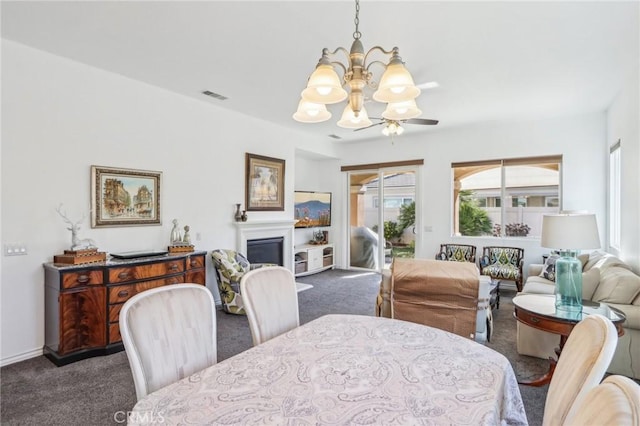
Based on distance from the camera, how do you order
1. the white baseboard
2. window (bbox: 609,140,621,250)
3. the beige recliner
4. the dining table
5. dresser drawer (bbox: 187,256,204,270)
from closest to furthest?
the dining table
the beige recliner
the white baseboard
dresser drawer (bbox: 187,256,204,270)
window (bbox: 609,140,621,250)

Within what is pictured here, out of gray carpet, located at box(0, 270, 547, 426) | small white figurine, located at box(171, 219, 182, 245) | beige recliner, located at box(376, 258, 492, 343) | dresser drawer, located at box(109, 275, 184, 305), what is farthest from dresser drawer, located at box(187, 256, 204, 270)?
beige recliner, located at box(376, 258, 492, 343)

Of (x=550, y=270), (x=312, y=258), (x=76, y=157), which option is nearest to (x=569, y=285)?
(x=550, y=270)

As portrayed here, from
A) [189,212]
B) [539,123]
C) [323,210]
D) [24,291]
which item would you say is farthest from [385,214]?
[24,291]

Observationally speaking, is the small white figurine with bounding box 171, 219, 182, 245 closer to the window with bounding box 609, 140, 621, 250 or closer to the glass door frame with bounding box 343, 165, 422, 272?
the glass door frame with bounding box 343, 165, 422, 272

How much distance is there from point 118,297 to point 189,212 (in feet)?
5.03

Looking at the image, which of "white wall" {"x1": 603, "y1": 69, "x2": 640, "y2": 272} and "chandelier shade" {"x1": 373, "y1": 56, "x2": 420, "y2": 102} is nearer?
"chandelier shade" {"x1": 373, "y1": 56, "x2": 420, "y2": 102}

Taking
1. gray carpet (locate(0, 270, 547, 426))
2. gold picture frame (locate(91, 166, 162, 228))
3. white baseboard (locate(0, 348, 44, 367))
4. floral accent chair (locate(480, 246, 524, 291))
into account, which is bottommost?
gray carpet (locate(0, 270, 547, 426))

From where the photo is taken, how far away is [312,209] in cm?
725

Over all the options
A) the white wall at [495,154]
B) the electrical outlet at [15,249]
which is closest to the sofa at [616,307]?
the white wall at [495,154]

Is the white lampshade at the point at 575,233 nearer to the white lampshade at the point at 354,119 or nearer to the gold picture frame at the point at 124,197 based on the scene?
the white lampshade at the point at 354,119

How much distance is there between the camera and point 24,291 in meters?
3.04

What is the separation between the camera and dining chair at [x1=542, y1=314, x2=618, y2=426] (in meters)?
0.93

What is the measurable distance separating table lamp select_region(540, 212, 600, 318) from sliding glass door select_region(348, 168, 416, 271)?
14.1 feet

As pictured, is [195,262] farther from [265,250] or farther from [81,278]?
[265,250]
